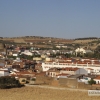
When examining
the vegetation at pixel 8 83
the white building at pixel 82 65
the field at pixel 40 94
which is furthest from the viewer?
the white building at pixel 82 65

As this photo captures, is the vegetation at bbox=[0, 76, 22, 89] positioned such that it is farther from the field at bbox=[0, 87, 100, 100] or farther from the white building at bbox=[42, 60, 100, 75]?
the white building at bbox=[42, 60, 100, 75]

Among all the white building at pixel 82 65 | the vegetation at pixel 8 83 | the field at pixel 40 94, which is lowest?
the field at pixel 40 94

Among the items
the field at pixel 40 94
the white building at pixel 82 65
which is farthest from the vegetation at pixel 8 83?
the white building at pixel 82 65

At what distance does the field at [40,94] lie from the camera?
69.4 ft

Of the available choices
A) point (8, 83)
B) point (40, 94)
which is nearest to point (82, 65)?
point (8, 83)

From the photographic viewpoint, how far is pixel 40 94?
75.0 ft

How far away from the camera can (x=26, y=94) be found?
74.8 ft

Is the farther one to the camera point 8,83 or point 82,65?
point 82,65

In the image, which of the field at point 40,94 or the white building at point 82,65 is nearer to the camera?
the field at point 40,94

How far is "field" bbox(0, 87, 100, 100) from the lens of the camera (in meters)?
21.1

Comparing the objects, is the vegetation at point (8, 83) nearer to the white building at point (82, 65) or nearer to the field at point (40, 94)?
the field at point (40, 94)

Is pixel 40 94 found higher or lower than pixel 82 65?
lower

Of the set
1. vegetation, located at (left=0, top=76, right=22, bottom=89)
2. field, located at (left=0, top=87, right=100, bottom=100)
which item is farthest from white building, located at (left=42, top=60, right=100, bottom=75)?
field, located at (left=0, top=87, right=100, bottom=100)

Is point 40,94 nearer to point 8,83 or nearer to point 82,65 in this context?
point 8,83
